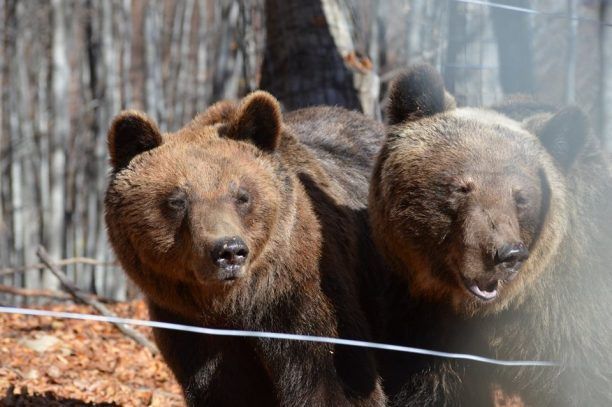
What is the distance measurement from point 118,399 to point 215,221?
2.39 meters

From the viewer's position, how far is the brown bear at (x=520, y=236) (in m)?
4.70

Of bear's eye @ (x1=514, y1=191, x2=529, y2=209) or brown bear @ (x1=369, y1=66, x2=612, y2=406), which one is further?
brown bear @ (x1=369, y1=66, x2=612, y2=406)

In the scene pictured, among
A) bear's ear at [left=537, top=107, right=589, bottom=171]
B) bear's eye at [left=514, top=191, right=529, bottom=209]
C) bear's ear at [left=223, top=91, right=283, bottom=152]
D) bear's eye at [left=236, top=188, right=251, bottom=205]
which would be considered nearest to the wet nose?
bear's eye at [left=236, top=188, right=251, bottom=205]

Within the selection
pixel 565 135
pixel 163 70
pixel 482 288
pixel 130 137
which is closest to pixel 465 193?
pixel 482 288

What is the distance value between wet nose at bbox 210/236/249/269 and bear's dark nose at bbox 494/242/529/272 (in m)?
1.15

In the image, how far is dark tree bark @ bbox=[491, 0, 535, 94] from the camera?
6.21 m

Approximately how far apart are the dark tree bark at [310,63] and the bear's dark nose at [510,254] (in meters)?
4.09

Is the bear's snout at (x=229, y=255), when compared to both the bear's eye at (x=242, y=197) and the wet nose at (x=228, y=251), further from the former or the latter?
the bear's eye at (x=242, y=197)

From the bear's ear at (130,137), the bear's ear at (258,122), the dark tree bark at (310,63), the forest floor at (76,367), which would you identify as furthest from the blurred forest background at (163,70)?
the bear's ear at (130,137)

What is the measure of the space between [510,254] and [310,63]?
429 cm

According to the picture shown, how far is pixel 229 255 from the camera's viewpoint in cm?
434

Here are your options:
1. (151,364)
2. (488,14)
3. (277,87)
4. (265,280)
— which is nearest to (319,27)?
(277,87)

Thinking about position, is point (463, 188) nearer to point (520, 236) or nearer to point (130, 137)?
point (520, 236)

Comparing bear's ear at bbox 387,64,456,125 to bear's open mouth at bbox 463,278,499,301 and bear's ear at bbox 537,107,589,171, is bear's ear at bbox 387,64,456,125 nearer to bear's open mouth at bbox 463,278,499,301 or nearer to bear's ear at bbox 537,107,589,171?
bear's ear at bbox 537,107,589,171
